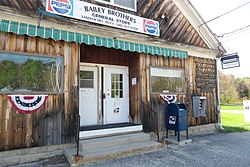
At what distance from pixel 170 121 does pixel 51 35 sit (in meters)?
4.35


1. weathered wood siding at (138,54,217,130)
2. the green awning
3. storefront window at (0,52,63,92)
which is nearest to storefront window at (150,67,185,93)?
weathered wood siding at (138,54,217,130)

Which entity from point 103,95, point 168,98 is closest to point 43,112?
point 103,95

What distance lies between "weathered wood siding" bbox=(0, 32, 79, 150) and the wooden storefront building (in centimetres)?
2

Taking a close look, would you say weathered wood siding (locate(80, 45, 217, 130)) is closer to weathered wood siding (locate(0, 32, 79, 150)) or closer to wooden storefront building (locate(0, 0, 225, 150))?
wooden storefront building (locate(0, 0, 225, 150))

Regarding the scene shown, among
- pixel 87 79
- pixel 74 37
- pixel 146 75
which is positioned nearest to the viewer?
pixel 74 37

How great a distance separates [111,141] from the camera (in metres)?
4.60

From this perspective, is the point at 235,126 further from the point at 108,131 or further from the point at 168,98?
the point at 108,131

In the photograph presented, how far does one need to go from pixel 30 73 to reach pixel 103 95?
2.61m

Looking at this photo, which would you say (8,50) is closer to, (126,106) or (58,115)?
(58,115)

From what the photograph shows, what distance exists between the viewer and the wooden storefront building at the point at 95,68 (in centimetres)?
398

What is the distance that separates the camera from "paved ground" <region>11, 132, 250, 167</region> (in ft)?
12.7

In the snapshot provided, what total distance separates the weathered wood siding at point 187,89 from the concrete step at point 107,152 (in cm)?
149

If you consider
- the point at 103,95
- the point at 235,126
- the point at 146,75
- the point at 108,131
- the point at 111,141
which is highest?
the point at 146,75

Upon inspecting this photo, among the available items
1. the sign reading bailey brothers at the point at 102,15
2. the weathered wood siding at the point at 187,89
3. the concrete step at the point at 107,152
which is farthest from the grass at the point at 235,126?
the sign reading bailey brothers at the point at 102,15
